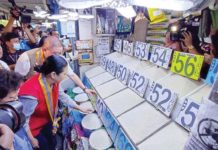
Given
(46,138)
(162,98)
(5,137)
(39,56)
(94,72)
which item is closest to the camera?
(5,137)

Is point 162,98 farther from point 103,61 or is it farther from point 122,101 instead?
point 103,61

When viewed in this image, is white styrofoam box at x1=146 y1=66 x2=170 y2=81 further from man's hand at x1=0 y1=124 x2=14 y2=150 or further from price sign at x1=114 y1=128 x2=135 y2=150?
man's hand at x1=0 y1=124 x2=14 y2=150

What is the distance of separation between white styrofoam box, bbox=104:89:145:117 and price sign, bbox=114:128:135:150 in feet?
1.00

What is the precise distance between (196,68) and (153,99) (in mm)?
595

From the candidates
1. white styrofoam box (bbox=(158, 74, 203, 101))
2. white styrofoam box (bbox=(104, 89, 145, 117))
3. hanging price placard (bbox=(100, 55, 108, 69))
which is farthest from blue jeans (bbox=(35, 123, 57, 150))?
hanging price placard (bbox=(100, 55, 108, 69))

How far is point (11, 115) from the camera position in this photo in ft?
3.49

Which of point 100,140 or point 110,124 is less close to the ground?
point 110,124

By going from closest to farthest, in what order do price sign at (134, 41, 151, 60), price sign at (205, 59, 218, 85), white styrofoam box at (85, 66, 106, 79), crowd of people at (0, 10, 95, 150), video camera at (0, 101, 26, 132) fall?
video camera at (0, 101, 26, 132), crowd of people at (0, 10, 95, 150), price sign at (205, 59, 218, 85), price sign at (134, 41, 151, 60), white styrofoam box at (85, 66, 106, 79)

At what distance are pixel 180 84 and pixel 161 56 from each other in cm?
60

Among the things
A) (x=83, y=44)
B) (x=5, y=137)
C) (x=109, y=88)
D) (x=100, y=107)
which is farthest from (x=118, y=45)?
(x=5, y=137)

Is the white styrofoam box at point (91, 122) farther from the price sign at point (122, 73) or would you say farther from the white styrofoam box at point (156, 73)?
the white styrofoam box at point (156, 73)

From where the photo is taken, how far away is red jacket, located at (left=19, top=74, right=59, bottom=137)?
1.90 metres

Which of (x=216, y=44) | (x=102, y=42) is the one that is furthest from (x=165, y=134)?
(x=102, y=42)

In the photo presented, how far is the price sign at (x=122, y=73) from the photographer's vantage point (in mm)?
3092
